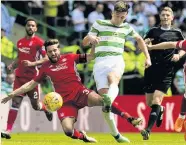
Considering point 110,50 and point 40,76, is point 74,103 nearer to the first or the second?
point 40,76

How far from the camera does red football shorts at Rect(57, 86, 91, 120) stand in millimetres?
13250

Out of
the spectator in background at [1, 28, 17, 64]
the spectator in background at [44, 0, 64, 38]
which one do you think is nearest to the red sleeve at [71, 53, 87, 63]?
the spectator in background at [1, 28, 17, 64]

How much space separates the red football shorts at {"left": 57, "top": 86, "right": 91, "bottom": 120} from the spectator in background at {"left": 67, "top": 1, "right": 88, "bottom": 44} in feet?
28.7

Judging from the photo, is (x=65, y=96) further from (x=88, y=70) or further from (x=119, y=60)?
(x=88, y=70)

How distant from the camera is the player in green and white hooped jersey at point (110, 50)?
1295 centimetres

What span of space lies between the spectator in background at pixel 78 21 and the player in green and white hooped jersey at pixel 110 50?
8594 millimetres

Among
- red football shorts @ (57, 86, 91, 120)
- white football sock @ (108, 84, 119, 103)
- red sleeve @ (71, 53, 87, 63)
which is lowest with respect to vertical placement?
red football shorts @ (57, 86, 91, 120)

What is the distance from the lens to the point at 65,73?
13.4 m

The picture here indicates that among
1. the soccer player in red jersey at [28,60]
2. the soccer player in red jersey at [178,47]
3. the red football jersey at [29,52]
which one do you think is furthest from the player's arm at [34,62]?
the soccer player in red jersey at [178,47]

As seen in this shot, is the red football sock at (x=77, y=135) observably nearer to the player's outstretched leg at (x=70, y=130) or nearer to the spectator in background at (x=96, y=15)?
the player's outstretched leg at (x=70, y=130)

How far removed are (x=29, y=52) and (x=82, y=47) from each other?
16.4 feet

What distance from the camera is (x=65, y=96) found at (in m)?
13.4

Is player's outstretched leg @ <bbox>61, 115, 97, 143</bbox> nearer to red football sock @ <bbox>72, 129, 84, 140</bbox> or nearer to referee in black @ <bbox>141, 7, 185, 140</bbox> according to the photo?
red football sock @ <bbox>72, 129, 84, 140</bbox>

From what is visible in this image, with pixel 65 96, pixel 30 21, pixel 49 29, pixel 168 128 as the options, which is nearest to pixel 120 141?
pixel 65 96
